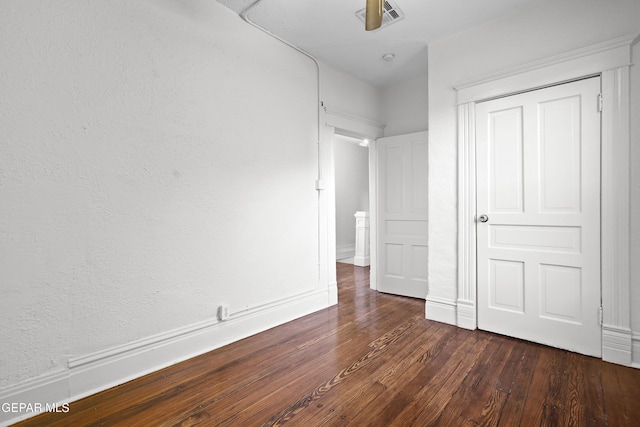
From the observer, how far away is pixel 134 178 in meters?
2.07

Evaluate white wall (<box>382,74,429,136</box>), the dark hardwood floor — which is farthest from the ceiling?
the dark hardwood floor

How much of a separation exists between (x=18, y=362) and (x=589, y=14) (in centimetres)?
428

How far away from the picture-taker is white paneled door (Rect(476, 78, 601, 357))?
2.32 m

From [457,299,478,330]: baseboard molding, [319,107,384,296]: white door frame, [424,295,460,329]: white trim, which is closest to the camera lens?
[457,299,478,330]: baseboard molding

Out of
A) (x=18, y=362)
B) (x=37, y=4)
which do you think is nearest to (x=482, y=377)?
(x=18, y=362)

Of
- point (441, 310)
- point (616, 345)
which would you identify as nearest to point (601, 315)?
point (616, 345)

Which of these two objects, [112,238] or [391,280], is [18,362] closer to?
[112,238]

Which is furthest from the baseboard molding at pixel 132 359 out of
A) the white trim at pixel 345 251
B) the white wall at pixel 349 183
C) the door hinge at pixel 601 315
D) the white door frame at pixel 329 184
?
the white wall at pixel 349 183

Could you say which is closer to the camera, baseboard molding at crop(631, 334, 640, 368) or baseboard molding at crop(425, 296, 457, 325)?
baseboard molding at crop(631, 334, 640, 368)

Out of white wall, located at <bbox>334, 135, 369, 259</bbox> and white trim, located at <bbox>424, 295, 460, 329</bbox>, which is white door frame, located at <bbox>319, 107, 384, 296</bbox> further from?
white wall, located at <bbox>334, 135, 369, 259</bbox>

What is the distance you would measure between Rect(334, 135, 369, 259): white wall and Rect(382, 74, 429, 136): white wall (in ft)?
9.31

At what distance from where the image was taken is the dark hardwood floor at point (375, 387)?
165 centimetres

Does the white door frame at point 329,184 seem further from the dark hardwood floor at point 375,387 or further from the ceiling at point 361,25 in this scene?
the dark hardwood floor at point 375,387

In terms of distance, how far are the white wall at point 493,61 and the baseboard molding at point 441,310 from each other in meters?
0.06
